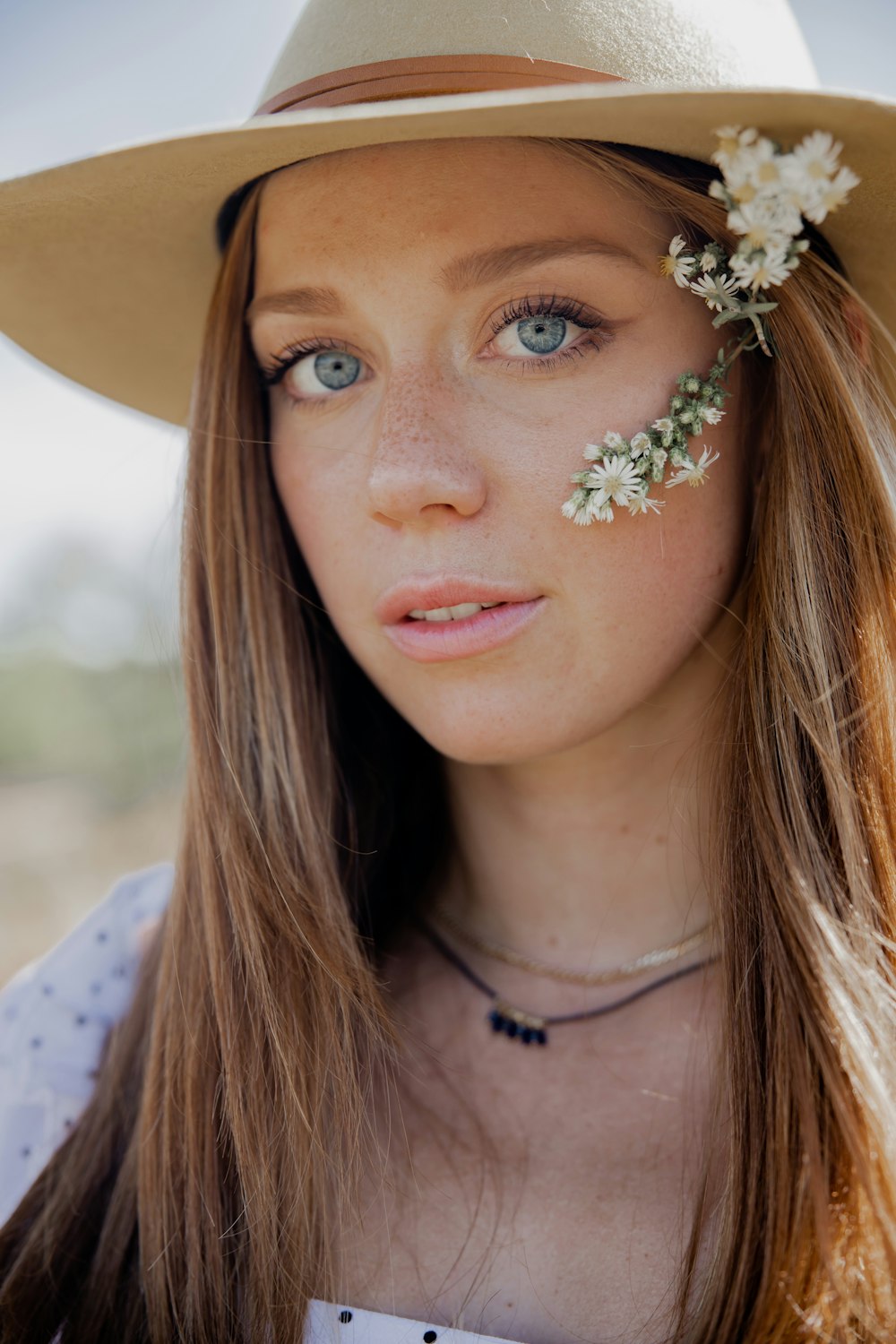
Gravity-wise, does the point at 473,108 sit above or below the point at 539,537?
above

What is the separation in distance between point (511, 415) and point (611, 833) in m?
0.76

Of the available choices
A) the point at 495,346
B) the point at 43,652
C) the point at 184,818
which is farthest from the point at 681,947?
the point at 43,652

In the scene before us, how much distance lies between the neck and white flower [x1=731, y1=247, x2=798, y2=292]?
20.2 inches

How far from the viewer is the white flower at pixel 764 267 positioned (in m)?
1.29

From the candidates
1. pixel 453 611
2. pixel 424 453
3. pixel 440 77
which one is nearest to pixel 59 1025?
pixel 453 611

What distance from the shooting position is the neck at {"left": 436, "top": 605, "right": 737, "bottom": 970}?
1.71 metres

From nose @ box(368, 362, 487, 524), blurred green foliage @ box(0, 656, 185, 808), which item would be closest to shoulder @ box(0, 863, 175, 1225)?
nose @ box(368, 362, 487, 524)

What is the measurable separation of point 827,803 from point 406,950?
902 millimetres

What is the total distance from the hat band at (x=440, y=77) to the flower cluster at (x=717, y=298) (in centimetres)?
25

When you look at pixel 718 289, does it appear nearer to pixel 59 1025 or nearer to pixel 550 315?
pixel 550 315

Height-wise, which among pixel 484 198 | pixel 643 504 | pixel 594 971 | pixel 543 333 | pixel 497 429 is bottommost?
pixel 594 971

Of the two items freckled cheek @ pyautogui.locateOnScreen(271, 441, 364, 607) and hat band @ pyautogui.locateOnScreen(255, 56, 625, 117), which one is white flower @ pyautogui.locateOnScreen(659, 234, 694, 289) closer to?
hat band @ pyautogui.locateOnScreen(255, 56, 625, 117)

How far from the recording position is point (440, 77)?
1331 millimetres

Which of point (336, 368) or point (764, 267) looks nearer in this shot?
point (764, 267)
